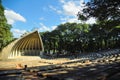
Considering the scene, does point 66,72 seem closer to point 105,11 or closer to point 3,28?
point 105,11

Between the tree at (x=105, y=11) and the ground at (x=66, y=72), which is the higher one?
the tree at (x=105, y=11)

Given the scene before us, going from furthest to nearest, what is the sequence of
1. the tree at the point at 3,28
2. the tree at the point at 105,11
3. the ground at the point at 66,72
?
1. the tree at the point at 3,28
2. the tree at the point at 105,11
3. the ground at the point at 66,72

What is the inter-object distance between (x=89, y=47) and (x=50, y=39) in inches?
651

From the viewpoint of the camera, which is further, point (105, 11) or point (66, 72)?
point (105, 11)

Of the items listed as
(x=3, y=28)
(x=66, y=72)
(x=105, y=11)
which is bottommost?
(x=66, y=72)

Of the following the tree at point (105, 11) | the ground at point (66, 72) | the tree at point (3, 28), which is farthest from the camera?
the tree at point (3, 28)

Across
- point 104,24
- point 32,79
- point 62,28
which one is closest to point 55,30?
point 62,28

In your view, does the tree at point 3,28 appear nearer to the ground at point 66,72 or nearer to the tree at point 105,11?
the ground at point 66,72

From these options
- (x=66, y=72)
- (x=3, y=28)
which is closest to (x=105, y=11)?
(x=66, y=72)

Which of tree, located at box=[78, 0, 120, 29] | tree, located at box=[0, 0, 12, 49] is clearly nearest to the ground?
tree, located at box=[78, 0, 120, 29]

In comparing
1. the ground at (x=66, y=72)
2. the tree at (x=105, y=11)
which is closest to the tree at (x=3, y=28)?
the ground at (x=66, y=72)

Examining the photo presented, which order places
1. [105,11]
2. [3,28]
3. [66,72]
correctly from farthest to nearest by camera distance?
[3,28] < [105,11] < [66,72]

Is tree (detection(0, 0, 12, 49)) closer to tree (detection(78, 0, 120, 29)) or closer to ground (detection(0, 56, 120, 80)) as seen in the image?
ground (detection(0, 56, 120, 80))

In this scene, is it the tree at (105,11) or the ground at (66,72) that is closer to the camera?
the ground at (66,72)
